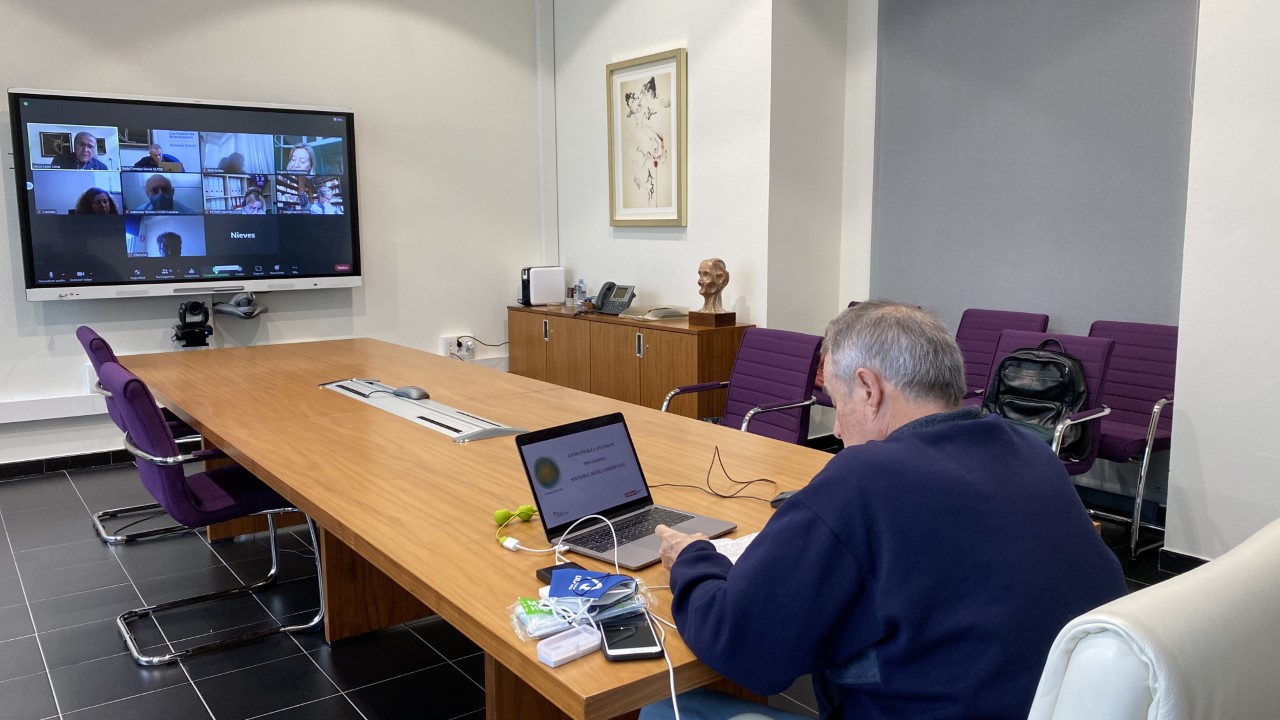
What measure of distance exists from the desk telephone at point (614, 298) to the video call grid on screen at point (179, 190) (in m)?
1.72

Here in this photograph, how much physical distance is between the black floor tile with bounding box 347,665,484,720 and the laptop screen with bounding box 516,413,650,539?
43.8 inches

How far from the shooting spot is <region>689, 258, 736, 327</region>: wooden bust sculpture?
5.46 metres

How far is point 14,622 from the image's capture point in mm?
3512

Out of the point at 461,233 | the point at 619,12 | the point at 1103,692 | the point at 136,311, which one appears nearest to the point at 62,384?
the point at 136,311

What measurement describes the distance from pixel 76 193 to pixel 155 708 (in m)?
3.70

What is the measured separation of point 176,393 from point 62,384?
231cm

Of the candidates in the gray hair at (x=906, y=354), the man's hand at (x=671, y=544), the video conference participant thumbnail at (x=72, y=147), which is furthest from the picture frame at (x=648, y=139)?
the gray hair at (x=906, y=354)

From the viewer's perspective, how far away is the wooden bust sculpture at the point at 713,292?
546cm

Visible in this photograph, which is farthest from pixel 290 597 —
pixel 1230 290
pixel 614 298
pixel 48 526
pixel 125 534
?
pixel 1230 290

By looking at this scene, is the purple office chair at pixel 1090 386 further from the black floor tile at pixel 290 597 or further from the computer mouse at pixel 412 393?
the black floor tile at pixel 290 597

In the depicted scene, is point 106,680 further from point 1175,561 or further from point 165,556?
point 1175,561

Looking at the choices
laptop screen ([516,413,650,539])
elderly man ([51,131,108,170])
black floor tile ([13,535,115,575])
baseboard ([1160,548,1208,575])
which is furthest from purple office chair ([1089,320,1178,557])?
elderly man ([51,131,108,170])

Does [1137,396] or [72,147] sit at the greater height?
[72,147]

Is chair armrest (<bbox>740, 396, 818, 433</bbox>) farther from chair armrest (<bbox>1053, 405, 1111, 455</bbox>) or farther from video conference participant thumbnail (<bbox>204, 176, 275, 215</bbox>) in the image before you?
video conference participant thumbnail (<bbox>204, 176, 275, 215</bbox>)
